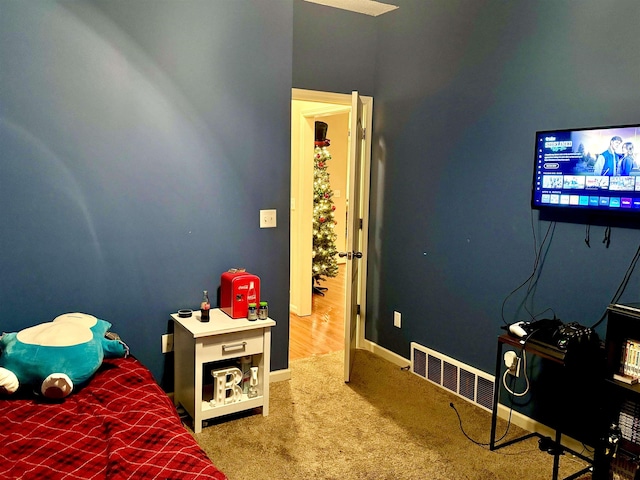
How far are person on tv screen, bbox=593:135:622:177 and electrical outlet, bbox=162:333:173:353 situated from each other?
256cm

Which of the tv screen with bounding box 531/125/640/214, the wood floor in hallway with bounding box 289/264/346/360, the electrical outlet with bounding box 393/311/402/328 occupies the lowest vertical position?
the wood floor in hallway with bounding box 289/264/346/360

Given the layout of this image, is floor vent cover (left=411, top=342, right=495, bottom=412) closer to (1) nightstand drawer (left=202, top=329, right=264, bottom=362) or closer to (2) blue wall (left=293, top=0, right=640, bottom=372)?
(2) blue wall (left=293, top=0, right=640, bottom=372)

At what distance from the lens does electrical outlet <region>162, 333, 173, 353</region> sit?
10.4 ft

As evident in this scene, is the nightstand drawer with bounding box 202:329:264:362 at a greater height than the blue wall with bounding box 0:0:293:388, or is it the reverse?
the blue wall with bounding box 0:0:293:388

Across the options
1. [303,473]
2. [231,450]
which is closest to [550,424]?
[303,473]

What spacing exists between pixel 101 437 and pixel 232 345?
1.02 m

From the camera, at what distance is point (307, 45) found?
392 cm

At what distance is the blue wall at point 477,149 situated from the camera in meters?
2.63

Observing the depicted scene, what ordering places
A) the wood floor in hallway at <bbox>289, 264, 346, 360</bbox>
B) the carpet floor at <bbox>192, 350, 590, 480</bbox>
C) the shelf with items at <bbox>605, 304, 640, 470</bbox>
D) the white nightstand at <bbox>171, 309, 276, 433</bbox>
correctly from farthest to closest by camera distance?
the wood floor in hallway at <bbox>289, 264, 346, 360</bbox>, the white nightstand at <bbox>171, 309, 276, 433</bbox>, the carpet floor at <bbox>192, 350, 590, 480</bbox>, the shelf with items at <bbox>605, 304, 640, 470</bbox>

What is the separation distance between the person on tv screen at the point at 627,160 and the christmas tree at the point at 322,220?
418 centimetres

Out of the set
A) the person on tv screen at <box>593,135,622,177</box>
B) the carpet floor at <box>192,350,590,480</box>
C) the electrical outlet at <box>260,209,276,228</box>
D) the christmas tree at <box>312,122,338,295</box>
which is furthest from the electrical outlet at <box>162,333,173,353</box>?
the christmas tree at <box>312,122,338,295</box>

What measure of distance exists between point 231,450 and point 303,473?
1.43ft

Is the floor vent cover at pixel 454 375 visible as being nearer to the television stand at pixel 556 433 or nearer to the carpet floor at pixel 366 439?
the carpet floor at pixel 366 439

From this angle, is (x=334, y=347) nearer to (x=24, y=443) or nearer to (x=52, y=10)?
(x=24, y=443)
